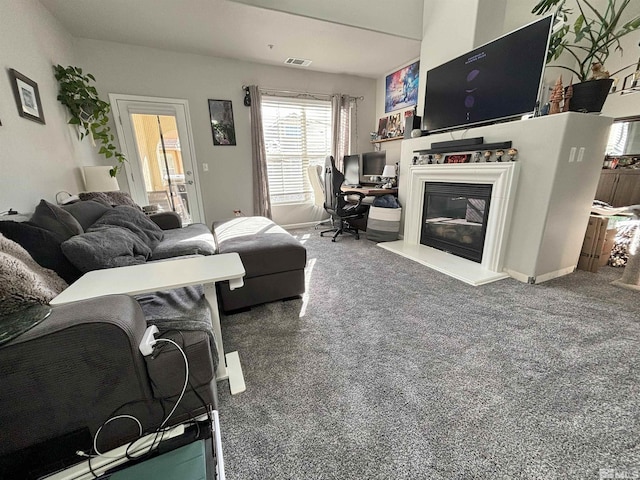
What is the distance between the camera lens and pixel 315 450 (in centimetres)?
99

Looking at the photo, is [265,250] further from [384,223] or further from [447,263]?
[384,223]

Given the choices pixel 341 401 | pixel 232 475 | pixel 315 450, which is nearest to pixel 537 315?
pixel 341 401

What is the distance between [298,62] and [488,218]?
138 inches

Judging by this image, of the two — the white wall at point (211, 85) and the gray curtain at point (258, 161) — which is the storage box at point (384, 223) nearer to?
the white wall at point (211, 85)

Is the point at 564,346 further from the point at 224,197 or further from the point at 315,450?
the point at 224,197

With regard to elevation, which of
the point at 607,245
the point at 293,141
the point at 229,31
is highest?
the point at 229,31

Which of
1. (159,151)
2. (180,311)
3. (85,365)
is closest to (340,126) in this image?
(159,151)

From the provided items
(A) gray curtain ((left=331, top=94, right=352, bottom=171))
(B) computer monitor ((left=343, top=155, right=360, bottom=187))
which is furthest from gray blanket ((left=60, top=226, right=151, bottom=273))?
(A) gray curtain ((left=331, top=94, right=352, bottom=171))

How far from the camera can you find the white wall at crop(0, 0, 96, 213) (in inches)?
70.0

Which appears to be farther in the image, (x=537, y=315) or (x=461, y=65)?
(x=461, y=65)

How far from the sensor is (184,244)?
6.57ft

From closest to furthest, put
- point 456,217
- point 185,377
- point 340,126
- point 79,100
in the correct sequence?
point 185,377
point 79,100
point 456,217
point 340,126

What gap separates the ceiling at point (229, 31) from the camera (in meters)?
2.55

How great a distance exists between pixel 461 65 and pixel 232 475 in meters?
3.58
